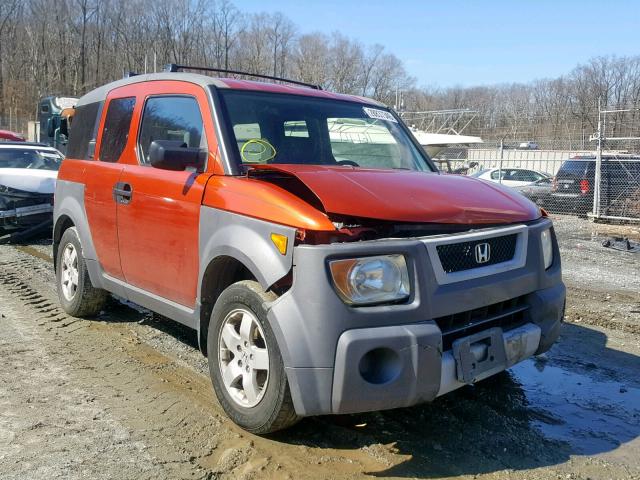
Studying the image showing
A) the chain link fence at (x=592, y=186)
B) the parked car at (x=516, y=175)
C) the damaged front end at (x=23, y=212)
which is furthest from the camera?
the parked car at (x=516, y=175)

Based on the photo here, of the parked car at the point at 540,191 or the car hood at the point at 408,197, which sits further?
the parked car at the point at 540,191

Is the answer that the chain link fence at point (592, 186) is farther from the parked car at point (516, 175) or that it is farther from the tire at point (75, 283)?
the tire at point (75, 283)

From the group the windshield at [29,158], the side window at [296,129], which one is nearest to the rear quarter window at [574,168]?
the windshield at [29,158]

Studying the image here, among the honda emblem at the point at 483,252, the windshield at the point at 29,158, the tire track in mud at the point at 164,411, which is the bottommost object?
the tire track in mud at the point at 164,411

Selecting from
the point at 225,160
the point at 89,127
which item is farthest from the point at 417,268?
the point at 89,127

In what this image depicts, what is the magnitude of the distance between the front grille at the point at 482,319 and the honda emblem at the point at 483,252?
0.26m

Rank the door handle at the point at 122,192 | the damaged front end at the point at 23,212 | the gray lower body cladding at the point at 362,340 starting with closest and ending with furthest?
the gray lower body cladding at the point at 362,340
the door handle at the point at 122,192
the damaged front end at the point at 23,212

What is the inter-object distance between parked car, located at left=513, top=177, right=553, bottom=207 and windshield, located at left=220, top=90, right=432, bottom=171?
493 inches

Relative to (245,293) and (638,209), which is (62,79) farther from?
(245,293)

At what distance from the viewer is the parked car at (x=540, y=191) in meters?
16.3

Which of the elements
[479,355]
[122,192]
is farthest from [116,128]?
[479,355]

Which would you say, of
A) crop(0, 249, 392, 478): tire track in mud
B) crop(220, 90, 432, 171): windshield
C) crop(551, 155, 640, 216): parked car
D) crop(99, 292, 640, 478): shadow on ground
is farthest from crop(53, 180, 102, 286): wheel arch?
crop(551, 155, 640, 216): parked car

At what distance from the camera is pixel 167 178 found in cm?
395

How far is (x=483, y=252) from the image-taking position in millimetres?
3160
